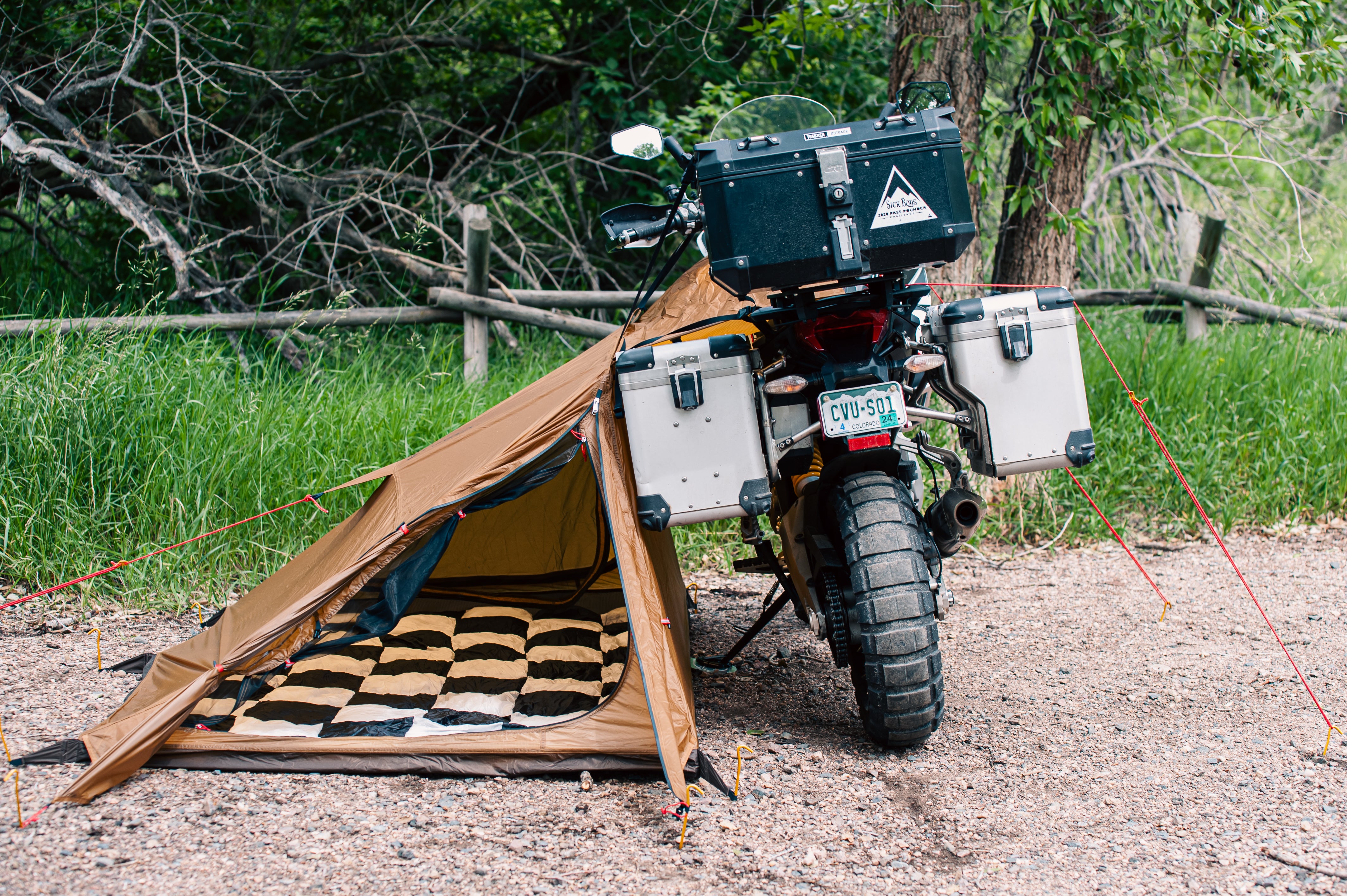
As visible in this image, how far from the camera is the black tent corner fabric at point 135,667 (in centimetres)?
319

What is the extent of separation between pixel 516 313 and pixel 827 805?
148 inches

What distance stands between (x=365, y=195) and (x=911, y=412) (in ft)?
13.2

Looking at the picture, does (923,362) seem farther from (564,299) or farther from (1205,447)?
(564,299)

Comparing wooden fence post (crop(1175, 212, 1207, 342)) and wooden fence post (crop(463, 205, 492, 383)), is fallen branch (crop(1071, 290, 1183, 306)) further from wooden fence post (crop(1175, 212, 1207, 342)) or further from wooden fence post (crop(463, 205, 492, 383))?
wooden fence post (crop(463, 205, 492, 383))

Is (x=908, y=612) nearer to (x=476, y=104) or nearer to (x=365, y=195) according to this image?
(x=365, y=195)

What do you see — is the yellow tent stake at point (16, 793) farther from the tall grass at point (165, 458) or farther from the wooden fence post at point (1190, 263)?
the wooden fence post at point (1190, 263)

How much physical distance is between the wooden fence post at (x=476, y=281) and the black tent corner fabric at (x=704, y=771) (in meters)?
3.24

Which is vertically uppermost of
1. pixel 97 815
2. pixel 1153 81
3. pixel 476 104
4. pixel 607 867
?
pixel 476 104

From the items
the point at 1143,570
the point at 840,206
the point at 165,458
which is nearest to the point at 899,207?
the point at 840,206

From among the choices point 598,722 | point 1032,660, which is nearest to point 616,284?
point 1032,660

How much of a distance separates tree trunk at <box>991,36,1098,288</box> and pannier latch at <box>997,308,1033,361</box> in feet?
7.41

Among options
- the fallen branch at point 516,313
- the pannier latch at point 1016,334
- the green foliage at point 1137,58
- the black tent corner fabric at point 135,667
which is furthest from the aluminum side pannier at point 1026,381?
the fallen branch at point 516,313

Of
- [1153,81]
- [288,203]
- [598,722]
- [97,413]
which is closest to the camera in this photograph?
[598,722]

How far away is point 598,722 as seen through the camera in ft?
8.33
